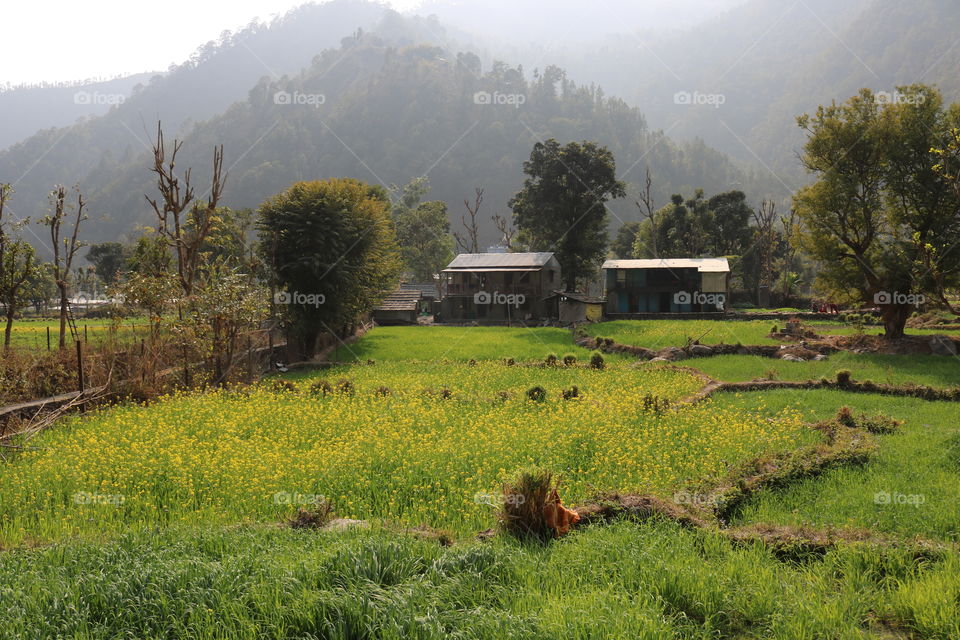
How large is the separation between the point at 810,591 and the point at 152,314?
18545mm

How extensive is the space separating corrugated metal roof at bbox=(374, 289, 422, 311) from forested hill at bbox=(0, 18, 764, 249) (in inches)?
4517

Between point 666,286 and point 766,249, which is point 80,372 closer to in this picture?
point 666,286

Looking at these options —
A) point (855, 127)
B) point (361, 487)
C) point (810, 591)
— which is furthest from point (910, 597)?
point (855, 127)

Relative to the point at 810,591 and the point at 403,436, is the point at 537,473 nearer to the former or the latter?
the point at 810,591

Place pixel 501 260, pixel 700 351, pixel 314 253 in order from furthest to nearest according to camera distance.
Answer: pixel 501 260 < pixel 314 253 < pixel 700 351

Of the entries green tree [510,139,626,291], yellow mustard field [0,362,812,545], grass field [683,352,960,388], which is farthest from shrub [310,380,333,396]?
green tree [510,139,626,291]

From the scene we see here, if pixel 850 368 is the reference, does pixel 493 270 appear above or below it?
above

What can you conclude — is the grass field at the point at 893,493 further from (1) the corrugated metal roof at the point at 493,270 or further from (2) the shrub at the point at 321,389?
(1) the corrugated metal roof at the point at 493,270

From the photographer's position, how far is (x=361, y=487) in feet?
29.3

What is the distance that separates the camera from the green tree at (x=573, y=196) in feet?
179

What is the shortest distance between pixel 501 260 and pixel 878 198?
3007 centimetres

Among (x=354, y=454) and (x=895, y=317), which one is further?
(x=895, y=317)

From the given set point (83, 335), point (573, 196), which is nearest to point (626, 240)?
point (573, 196)

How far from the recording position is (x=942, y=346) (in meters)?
24.5
